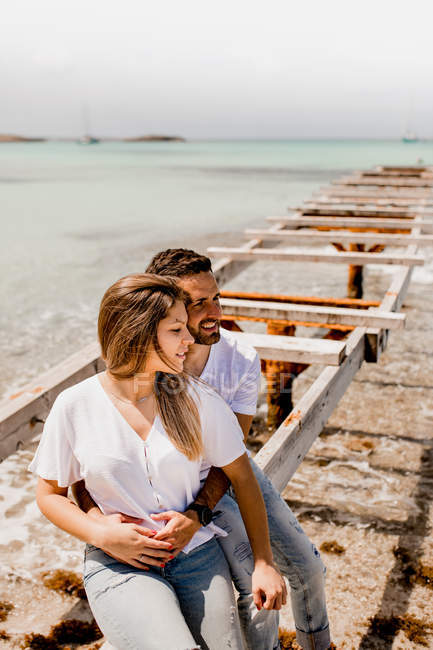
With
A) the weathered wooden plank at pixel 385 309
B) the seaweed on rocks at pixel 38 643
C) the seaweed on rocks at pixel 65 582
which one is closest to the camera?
the seaweed on rocks at pixel 38 643

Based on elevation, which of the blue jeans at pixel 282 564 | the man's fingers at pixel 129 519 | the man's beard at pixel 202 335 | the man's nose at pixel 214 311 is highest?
the man's nose at pixel 214 311

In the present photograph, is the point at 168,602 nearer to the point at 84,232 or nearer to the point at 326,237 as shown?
the point at 326,237

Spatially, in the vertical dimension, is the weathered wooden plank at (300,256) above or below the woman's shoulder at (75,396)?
below

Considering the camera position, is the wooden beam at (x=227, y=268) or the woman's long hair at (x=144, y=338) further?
the wooden beam at (x=227, y=268)

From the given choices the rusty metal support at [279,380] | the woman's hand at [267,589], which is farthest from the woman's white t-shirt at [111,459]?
the rusty metal support at [279,380]

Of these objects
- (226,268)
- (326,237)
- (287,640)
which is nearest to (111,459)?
(287,640)

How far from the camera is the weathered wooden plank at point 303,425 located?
2771 mm

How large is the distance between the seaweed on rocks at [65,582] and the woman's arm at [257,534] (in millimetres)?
2342

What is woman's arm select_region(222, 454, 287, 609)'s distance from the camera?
199 cm

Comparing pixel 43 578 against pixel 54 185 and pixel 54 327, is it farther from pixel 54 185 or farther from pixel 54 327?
pixel 54 185

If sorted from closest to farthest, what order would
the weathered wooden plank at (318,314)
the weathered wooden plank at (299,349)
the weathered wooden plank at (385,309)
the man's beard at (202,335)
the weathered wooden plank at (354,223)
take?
the man's beard at (202,335) → the weathered wooden plank at (299,349) → the weathered wooden plank at (385,309) → the weathered wooden plank at (318,314) → the weathered wooden plank at (354,223)

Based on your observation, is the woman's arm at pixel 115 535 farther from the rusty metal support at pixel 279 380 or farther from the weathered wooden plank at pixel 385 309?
the rusty metal support at pixel 279 380

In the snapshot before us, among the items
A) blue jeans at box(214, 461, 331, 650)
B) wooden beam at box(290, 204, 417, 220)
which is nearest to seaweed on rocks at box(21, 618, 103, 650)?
blue jeans at box(214, 461, 331, 650)

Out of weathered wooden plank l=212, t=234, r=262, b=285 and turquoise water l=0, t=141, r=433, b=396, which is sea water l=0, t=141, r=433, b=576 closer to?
turquoise water l=0, t=141, r=433, b=396
